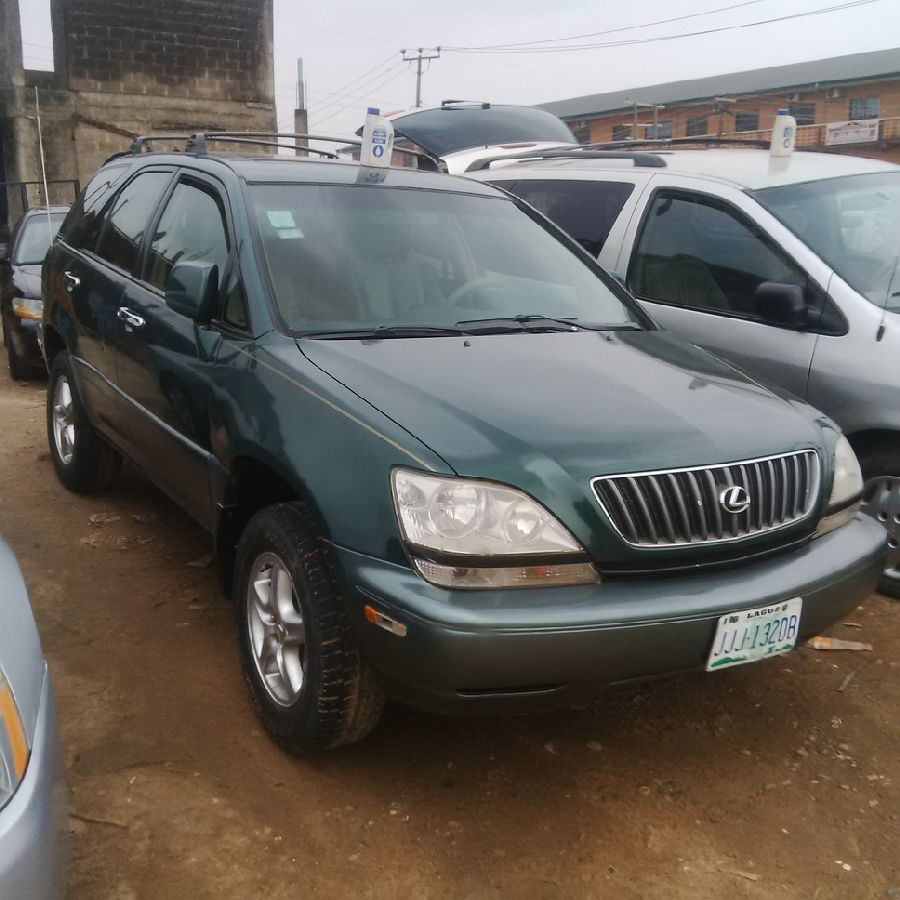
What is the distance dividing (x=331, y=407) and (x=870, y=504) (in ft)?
8.37

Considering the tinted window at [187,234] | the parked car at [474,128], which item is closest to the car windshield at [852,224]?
the tinted window at [187,234]

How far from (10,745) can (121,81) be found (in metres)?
18.2

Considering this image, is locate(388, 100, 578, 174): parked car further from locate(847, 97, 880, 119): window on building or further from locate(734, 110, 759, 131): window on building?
locate(734, 110, 759, 131): window on building

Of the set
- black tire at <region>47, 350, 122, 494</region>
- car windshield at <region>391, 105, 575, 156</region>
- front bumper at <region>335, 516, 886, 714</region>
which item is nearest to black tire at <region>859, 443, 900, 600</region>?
front bumper at <region>335, 516, 886, 714</region>

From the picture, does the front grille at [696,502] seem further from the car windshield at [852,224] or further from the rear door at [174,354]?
the car windshield at [852,224]

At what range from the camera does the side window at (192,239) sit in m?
3.40

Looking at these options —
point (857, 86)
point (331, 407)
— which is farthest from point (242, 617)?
point (857, 86)

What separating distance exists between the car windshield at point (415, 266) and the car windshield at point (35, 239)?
629 cm

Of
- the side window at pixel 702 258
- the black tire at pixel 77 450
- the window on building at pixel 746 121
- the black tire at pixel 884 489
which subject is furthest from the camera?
the window on building at pixel 746 121

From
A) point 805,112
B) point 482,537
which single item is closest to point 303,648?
point 482,537

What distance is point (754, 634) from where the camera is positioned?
104 inches

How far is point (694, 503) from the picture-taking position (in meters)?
2.61

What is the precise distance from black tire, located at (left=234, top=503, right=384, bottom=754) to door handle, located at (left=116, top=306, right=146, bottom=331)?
1308 millimetres

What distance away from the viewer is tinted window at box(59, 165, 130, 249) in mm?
4949
